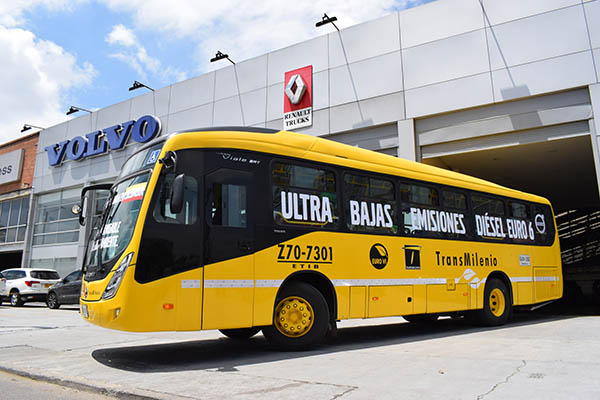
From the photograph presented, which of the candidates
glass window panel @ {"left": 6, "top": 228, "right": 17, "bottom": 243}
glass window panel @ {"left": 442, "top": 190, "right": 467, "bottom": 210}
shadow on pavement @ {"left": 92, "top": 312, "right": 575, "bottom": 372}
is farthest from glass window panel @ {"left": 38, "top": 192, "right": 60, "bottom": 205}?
glass window panel @ {"left": 442, "top": 190, "right": 467, "bottom": 210}

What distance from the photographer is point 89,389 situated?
194 inches

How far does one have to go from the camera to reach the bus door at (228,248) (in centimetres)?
626

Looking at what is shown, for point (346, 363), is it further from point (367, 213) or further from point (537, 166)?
point (537, 166)

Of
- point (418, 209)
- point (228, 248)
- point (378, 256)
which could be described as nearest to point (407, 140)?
point (418, 209)

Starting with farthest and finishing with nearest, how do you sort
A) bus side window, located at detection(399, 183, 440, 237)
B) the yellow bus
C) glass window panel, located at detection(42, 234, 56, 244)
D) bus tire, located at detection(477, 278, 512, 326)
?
glass window panel, located at detection(42, 234, 56, 244)
bus tire, located at detection(477, 278, 512, 326)
bus side window, located at detection(399, 183, 440, 237)
the yellow bus

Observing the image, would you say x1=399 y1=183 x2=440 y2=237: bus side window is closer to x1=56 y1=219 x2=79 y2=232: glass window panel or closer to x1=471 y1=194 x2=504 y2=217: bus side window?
x1=471 y1=194 x2=504 y2=217: bus side window

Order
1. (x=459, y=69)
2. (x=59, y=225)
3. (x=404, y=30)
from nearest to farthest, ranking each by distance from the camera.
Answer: (x=459, y=69) → (x=404, y=30) → (x=59, y=225)

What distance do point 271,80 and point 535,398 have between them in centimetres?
1677

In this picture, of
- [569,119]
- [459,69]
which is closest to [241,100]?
[459,69]

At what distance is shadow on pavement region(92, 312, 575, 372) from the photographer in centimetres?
629

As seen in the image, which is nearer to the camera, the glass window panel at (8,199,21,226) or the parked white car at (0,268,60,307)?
the parked white car at (0,268,60,307)

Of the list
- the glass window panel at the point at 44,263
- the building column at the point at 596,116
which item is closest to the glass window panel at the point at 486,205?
the building column at the point at 596,116

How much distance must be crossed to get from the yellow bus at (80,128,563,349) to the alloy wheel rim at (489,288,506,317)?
3.71 feet

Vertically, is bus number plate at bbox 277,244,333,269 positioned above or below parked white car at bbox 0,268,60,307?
above
